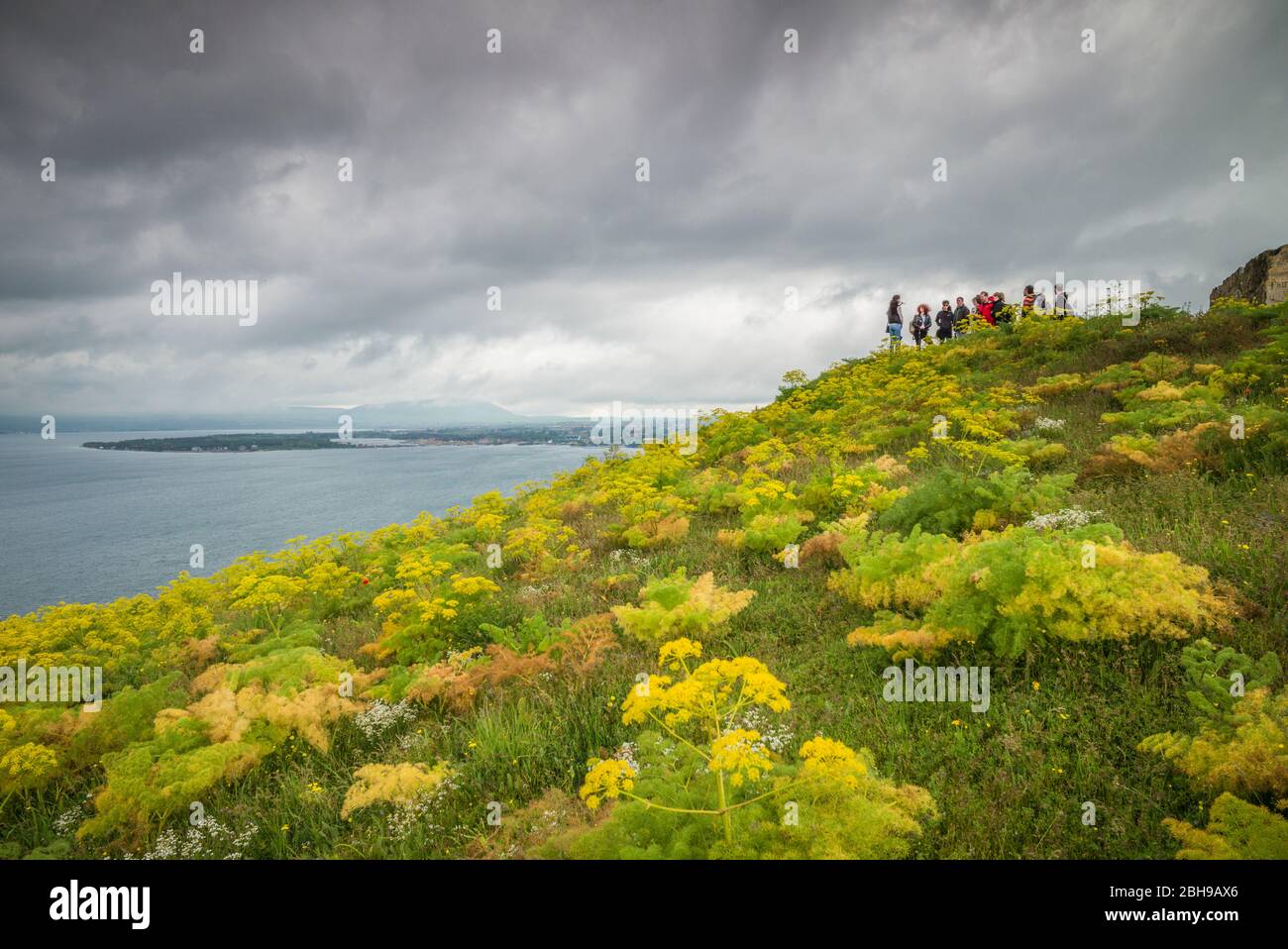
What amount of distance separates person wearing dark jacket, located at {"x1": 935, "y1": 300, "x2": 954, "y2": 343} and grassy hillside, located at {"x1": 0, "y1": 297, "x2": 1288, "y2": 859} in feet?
42.7

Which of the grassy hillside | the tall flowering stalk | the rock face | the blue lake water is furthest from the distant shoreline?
the tall flowering stalk

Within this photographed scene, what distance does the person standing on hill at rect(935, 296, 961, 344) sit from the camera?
22.7 meters

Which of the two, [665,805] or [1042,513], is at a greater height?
[1042,513]

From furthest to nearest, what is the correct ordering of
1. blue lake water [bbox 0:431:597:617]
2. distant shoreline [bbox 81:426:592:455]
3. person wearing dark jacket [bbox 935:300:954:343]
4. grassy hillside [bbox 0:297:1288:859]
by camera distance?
distant shoreline [bbox 81:426:592:455]
person wearing dark jacket [bbox 935:300:954:343]
blue lake water [bbox 0:431:597:617]
grassy hillside [bbox 0:297:1288:859]

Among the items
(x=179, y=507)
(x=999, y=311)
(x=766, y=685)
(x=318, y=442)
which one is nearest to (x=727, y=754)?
(x=766, y=685)

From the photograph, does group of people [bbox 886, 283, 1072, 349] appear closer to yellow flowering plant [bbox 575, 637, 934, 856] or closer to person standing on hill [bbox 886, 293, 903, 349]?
person standing on hill [bbox 886, 293, 903, 349]

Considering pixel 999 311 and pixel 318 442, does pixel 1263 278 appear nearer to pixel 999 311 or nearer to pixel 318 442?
pixel 999 311

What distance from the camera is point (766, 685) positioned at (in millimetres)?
2871

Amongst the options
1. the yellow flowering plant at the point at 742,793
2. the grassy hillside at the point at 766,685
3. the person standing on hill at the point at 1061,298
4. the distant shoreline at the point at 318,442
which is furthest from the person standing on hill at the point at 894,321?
the distant shoreline at the point at 318,442
